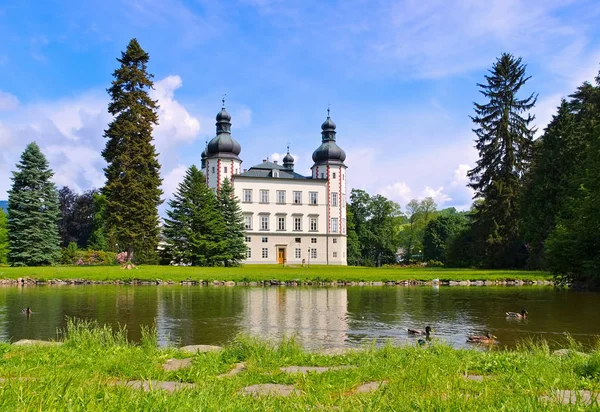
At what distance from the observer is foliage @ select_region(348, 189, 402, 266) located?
68312mm

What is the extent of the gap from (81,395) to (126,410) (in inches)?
16.3

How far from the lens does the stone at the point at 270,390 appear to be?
4.50 m

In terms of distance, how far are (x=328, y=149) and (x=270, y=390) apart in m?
55.8

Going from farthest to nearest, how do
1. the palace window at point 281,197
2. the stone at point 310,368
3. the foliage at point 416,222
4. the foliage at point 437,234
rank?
the foliage at point 416,222 → the foliage at point 437,234 → the palace window at point 281,197 → the stone at point 310,368

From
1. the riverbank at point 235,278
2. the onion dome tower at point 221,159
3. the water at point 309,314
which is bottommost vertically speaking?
the water at point 309,314

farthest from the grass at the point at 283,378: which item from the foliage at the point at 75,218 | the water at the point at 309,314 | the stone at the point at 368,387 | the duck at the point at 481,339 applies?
the foliage at the point at 75,218

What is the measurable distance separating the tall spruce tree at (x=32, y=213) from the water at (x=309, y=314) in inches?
612

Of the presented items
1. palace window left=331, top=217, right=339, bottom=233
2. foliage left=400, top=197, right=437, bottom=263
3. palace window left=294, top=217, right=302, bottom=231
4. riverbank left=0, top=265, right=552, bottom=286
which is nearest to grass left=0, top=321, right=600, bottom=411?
riverbank left=0, top=265, right=552, bottom=286

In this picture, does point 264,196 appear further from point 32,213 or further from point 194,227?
point 32,213

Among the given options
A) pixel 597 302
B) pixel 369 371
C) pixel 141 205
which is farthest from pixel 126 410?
pixel 141 205

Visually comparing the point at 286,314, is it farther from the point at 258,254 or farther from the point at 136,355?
the point at 258,254

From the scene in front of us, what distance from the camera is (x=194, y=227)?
42.2 meters

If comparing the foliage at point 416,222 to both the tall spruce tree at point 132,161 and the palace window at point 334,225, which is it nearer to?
the palace window at point 334,225

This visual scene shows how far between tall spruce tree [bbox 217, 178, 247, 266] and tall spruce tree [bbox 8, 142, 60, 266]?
42.5 feet
